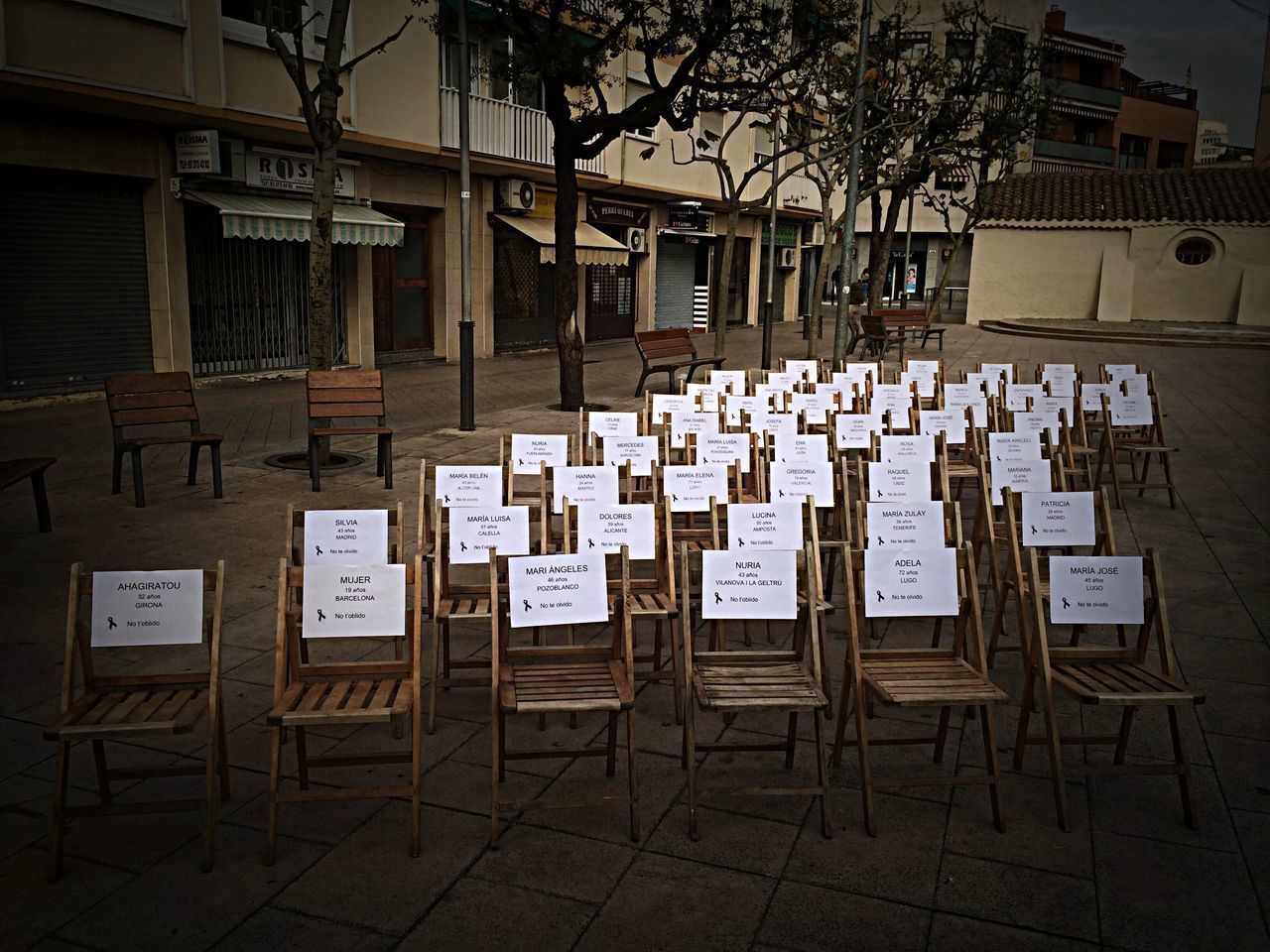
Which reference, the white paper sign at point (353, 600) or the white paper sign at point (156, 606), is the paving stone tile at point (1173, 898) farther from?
the white paper sign at point (156, 606)

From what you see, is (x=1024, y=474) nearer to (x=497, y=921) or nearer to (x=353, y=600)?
(x=353, y=600)

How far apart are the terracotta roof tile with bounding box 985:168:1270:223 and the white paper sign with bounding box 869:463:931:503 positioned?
29.2 m

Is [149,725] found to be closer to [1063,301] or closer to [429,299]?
[429,299]

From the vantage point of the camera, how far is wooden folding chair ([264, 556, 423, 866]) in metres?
3.84

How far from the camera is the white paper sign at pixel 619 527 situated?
5.48 metres

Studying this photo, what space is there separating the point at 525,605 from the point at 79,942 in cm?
186

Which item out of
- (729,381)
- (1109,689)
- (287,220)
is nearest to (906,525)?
(1109,689)

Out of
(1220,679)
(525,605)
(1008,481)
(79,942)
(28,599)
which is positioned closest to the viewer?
(79,942)

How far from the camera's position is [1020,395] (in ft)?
34.0

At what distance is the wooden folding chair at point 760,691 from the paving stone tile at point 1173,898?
37.7 inches

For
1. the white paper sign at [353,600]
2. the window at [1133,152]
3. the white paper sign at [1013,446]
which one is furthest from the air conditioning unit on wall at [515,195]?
the window at [1133,152]

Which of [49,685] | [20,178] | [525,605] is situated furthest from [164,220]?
[525,605]

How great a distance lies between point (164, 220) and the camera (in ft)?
50.4

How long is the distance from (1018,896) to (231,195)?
595 inches
